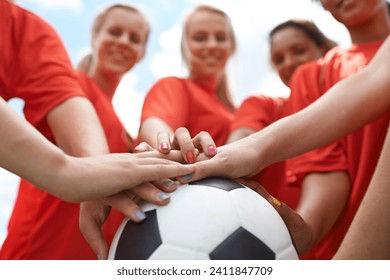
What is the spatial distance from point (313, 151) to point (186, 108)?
84cm

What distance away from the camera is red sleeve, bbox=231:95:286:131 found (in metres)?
2.62

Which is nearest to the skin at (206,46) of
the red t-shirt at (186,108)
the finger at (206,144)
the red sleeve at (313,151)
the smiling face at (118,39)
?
the red t-shirt at (186,108)

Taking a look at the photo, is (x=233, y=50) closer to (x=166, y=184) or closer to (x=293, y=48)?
(x=293, y=48)

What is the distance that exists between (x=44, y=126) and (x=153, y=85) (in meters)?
0.94

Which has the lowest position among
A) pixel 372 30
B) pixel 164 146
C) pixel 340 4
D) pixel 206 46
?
pixel 164 146

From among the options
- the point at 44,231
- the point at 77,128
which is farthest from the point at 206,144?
the point at 44,231

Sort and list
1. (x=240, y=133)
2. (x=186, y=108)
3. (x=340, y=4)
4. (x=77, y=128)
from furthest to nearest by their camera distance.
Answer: (x=186, y=108) < (x=240, y=133) < (x=340, y=4) < (x=77, y=128)

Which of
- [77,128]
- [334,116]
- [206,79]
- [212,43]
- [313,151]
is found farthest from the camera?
[206,79]

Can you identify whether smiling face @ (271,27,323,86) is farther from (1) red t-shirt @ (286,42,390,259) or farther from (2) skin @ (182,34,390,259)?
(2) skin @ (182,34,390,259)

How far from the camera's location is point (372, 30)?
239 centimetres

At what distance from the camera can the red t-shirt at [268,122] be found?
255 cm

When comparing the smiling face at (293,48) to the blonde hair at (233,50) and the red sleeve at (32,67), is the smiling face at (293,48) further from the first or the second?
the red sleeve at (32,67)

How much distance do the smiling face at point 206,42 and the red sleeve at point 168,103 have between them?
26cm

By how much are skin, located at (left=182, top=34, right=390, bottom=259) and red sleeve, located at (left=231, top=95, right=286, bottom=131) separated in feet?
2.98
